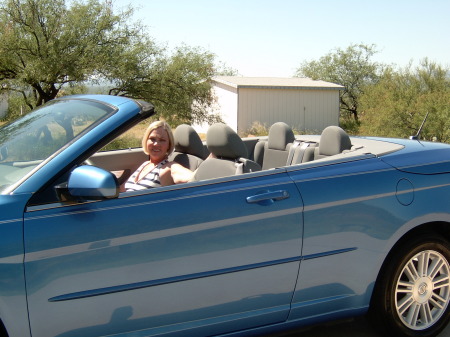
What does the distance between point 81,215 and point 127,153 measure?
2396mm

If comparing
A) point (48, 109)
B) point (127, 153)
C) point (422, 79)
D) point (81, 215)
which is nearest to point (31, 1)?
point (127, 153)

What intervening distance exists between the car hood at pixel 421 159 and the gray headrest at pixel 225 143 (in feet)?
3.26

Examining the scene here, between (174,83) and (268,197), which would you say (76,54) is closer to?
(174,83)

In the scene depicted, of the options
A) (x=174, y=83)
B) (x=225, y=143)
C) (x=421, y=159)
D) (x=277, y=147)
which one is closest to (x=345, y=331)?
(x=421, y=159)

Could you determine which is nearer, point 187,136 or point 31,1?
point 187,136

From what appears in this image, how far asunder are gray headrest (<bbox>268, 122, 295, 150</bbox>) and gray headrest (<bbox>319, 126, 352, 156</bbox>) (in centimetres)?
70

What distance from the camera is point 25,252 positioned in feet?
8.03

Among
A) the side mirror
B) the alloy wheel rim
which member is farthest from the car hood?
the side mirror

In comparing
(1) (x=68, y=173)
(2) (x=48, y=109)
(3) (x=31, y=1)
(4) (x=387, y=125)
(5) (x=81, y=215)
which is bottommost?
(4) (x=387, y=125)

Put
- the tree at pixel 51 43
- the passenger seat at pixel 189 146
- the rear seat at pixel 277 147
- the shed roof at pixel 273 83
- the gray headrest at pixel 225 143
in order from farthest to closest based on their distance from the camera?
1. the shed roof at pixel 273 83
2. the tree at pixel 51 43
3. the rear seat at pixel 277 147
4. the passenger seat at pixel 189 146
5. the gray headrest at pixel 225 143

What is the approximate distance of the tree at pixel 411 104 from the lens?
2581cm

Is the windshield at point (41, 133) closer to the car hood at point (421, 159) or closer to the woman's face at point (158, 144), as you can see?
the woman's face at point (158, 144)

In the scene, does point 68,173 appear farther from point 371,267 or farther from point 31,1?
point 31,1

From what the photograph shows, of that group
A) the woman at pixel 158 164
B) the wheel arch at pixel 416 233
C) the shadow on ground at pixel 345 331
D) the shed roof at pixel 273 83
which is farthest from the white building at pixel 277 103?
the wheel arch at pixel 416 233
